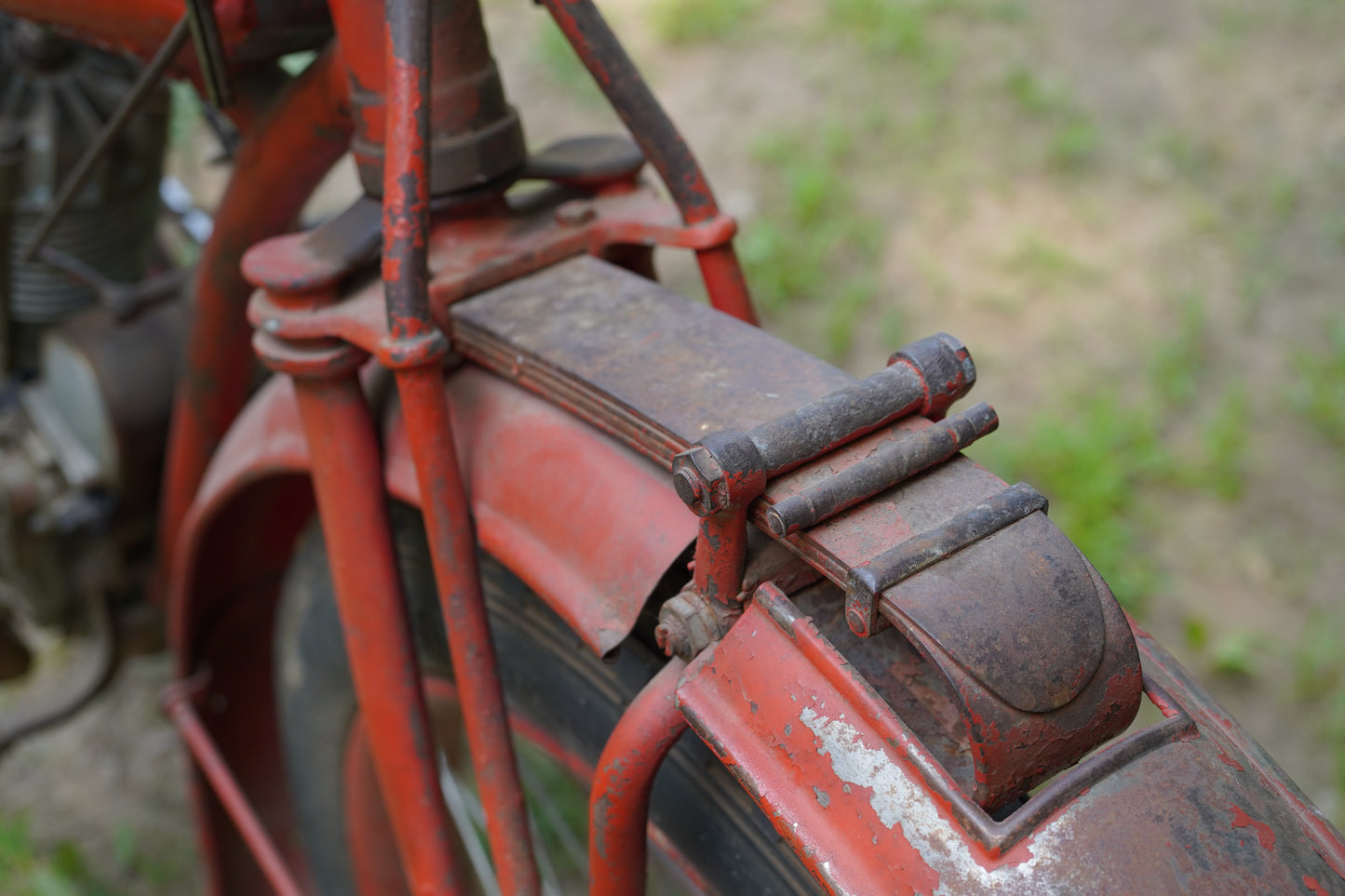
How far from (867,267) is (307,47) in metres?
1.77

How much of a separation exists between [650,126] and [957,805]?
1.88ft

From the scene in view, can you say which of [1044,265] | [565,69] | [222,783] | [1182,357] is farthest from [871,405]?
[565,69]

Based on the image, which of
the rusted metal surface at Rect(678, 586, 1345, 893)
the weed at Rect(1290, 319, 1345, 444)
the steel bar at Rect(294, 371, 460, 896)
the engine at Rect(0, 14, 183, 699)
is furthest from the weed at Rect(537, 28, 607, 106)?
the rusted metal surface at Rect(678, 586, 1345, 893)

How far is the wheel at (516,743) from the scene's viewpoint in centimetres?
82

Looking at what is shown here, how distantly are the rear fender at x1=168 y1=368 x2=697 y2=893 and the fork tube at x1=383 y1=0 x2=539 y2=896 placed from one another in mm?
45

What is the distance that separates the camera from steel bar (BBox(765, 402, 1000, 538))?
2.06 ft

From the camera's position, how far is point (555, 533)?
0.82 m

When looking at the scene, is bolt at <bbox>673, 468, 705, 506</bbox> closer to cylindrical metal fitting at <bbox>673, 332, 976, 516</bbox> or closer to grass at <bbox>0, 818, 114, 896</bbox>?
cylindrical metal fitting at <bbox>673, 332, 976, 516</bbox>

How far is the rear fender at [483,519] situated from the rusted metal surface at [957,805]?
14cm

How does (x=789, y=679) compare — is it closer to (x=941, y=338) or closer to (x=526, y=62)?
(x=941, y=338)

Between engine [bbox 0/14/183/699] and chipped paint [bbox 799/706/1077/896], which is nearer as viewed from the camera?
chipped paint [bbox 799/706/1077/896]

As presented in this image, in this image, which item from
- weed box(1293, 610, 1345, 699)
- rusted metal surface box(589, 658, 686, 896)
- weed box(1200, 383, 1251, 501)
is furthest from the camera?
weed box(1200, 383, 1251, 501)

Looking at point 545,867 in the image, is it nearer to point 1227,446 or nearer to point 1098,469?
point 1098,469

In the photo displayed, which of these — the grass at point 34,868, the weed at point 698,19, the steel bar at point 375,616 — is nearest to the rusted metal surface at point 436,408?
the steel bar at point 375,616
